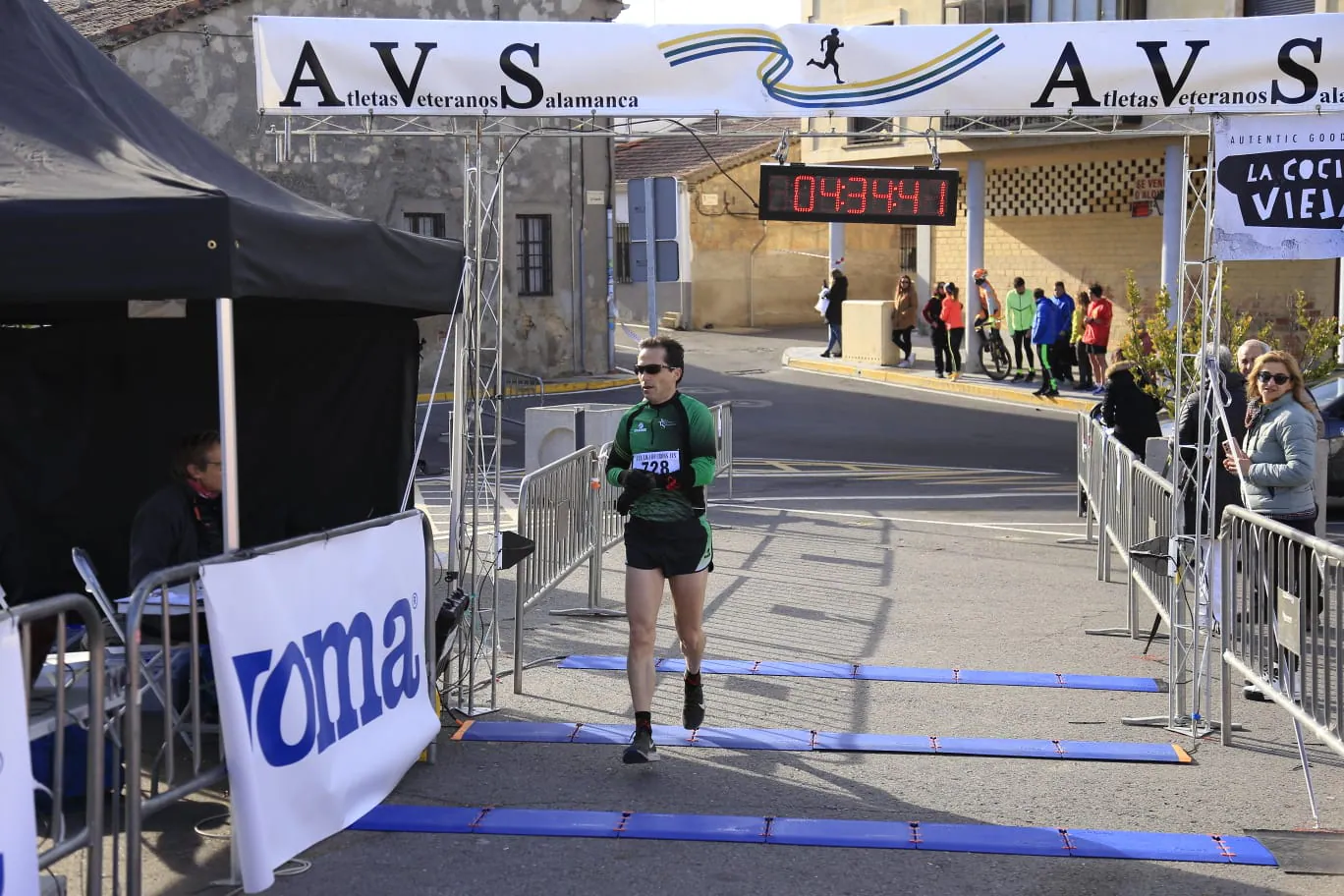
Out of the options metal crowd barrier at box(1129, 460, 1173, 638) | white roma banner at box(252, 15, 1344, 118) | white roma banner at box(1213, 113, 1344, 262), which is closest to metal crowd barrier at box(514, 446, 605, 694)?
white roma banner at box(252, 15, 1344, 118)

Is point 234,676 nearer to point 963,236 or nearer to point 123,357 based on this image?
point 123,357

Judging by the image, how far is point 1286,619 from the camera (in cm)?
637

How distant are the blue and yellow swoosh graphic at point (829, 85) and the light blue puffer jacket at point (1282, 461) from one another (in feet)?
8.46

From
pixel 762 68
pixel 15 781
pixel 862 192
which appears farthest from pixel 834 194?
pixel 15 781

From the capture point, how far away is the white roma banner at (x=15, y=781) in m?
4.26

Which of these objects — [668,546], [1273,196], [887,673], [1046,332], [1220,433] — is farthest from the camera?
[1046,332]

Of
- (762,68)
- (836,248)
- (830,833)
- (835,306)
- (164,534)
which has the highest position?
(836,248)

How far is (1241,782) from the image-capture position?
679cm

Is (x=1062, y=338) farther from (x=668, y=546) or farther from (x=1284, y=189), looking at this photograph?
(x=668, y=546)

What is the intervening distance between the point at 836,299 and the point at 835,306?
208 millimetres

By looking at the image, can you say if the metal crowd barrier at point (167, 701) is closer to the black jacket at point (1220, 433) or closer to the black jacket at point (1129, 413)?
the black jacket at point (1220, 433)

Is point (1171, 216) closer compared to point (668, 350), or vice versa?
point (668, 350)

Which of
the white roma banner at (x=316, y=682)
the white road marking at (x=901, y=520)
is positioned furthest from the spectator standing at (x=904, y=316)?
the white roma banner at (x=316, y=682)

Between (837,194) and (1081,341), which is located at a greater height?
(837,194)
